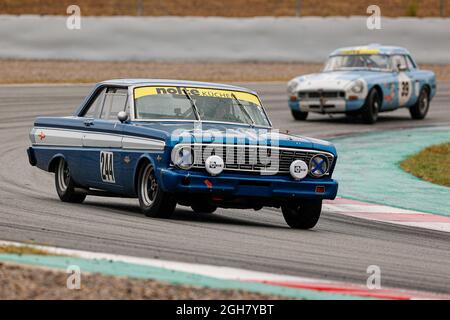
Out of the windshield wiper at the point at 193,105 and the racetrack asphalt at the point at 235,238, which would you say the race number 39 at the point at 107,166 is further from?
the windshield wiper at the point at 193,105

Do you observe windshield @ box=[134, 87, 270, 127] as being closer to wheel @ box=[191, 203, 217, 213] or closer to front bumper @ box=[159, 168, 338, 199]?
wheel @ box=[191, 203, 217, 213]

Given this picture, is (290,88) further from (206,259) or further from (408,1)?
(408,1)

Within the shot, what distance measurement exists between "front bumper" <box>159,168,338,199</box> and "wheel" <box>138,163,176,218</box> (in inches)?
8.0

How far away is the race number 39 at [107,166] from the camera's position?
10.6m

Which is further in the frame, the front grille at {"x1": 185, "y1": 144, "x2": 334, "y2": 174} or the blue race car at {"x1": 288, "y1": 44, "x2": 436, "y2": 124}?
the blue race car at {"x1": 288, "y1": 44, "x2": 436, "y2": 124}

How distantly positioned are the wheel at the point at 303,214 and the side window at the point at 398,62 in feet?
38.8

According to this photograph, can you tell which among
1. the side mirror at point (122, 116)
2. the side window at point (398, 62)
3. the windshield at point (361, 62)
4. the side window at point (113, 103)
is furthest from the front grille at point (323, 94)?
the side mirror at point (122, 116)

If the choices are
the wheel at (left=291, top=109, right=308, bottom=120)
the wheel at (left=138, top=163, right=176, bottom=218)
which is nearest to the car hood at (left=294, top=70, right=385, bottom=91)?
the wheel at (left=291, top=109, right=308, bottom=120)

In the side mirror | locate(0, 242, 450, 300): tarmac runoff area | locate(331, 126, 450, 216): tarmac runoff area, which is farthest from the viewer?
locate(331, 126, 450, 216): tarmac runoff area

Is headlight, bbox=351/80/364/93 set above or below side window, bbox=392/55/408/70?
below

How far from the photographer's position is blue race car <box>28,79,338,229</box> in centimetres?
963

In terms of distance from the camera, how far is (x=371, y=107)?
2136 centimetres

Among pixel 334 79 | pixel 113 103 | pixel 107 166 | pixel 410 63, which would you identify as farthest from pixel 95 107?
pixel 410 63
